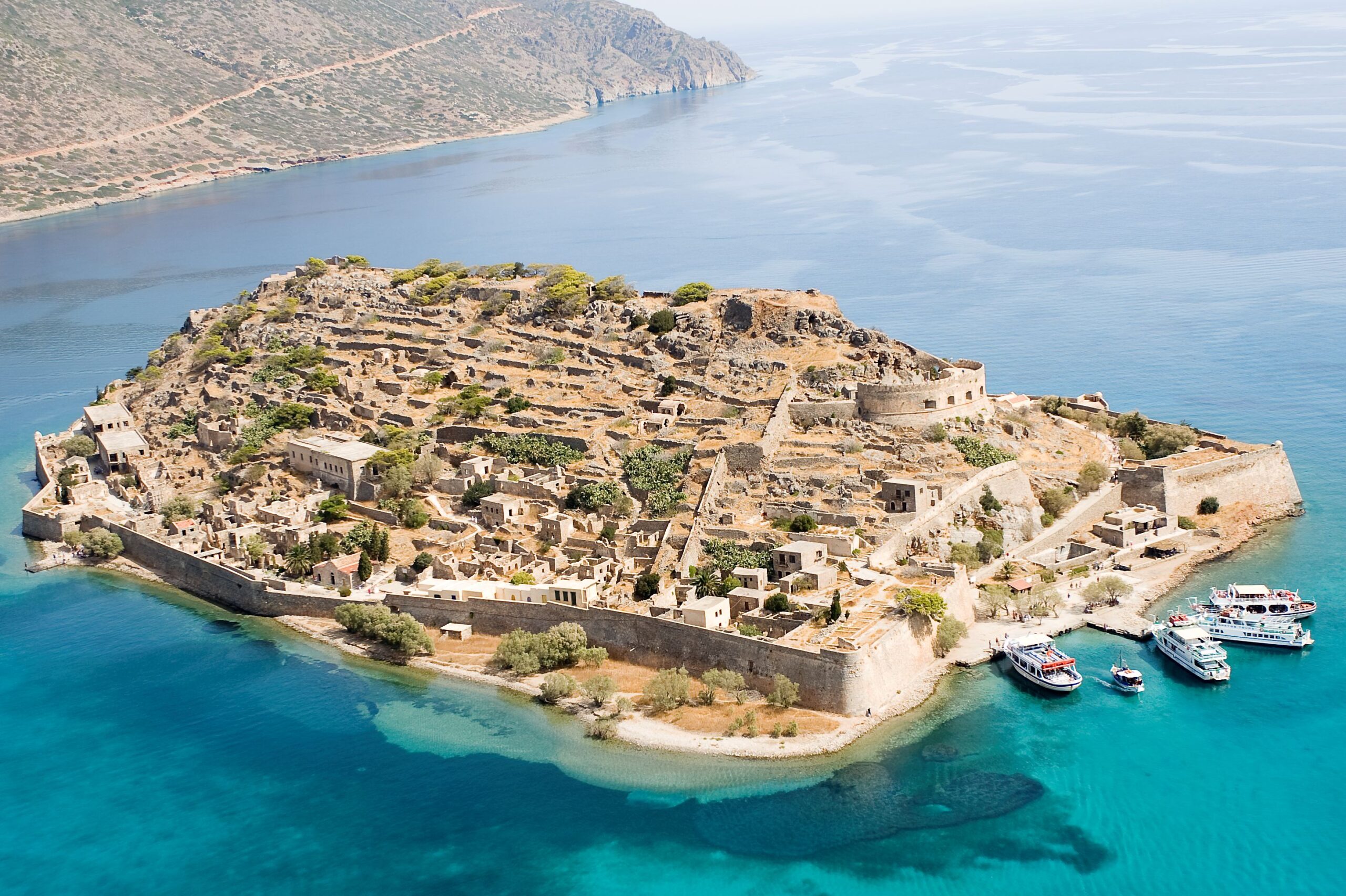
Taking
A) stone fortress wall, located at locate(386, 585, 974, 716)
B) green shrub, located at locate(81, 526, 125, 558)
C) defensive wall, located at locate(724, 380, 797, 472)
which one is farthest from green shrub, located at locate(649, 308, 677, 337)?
green shrub, located at locate(81, 526, 125, 558)

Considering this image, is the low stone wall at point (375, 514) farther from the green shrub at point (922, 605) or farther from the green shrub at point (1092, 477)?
the green shrub at point (1092, 477)

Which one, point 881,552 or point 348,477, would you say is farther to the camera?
point 348,477

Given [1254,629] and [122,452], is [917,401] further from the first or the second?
[122,452]

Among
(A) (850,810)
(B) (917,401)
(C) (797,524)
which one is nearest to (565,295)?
(B) (917,401)

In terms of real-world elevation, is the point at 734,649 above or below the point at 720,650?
above

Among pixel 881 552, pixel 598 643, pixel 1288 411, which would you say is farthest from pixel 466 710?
pixel 1288 411

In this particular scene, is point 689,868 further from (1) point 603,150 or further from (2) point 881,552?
(1) point 603,150
